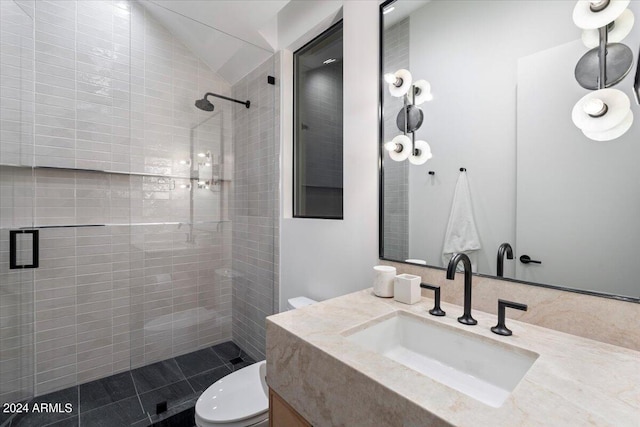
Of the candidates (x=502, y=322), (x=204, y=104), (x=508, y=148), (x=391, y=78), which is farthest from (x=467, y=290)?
(x=204, y=104)

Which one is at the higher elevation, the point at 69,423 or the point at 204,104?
the point at 204,104

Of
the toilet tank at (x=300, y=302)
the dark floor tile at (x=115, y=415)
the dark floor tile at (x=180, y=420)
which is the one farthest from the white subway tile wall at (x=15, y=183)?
the toilet tank at (x=300, y=302)

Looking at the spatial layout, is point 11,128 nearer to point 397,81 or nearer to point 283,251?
point 283,251

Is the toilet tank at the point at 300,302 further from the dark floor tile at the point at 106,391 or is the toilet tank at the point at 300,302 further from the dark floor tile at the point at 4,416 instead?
the dark floor tile at the point at 4,416

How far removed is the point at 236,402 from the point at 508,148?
63.7 inches

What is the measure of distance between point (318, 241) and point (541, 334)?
3.90ft

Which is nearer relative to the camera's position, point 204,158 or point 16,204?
point 16,204

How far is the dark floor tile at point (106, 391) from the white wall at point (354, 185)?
1.36 meters

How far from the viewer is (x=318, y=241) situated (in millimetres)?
1819

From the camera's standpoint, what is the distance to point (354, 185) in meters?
1.58

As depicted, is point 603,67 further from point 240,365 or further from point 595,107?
point 240,365

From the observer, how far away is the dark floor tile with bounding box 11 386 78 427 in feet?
5.27

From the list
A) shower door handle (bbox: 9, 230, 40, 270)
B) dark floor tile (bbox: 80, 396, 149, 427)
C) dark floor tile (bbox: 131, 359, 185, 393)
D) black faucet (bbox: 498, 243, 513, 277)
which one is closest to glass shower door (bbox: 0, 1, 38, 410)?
shower door handle (bbox: 9, 230, 40, 270)

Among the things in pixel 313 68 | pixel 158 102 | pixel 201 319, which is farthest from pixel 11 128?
pixel 313 68
